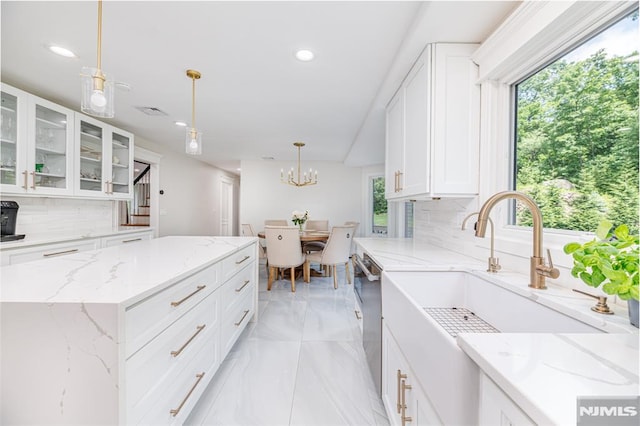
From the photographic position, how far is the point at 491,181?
1.57 metres

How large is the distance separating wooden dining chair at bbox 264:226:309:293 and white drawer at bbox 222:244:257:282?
1023mm

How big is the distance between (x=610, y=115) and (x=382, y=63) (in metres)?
1.50

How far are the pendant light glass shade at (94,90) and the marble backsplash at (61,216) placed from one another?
205 centimetres

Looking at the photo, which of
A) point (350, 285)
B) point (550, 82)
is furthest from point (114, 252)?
point (350, 285)

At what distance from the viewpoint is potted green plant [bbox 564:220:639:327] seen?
61 centimetres

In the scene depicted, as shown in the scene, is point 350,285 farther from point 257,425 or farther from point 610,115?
point 610,115

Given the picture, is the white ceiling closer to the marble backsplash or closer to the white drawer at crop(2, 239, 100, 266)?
the marble backsplash

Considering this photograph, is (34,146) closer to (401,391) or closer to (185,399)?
(185,399)

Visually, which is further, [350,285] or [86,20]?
[350,285]

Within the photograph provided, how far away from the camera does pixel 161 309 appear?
3.49ft

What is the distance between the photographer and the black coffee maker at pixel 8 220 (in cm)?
222

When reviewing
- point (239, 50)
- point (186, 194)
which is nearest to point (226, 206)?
point (186, 194)

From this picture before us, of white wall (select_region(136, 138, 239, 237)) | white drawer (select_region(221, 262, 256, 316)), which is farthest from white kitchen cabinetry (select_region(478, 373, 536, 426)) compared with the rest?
white wall (select_region(136, 138, 239, 237))

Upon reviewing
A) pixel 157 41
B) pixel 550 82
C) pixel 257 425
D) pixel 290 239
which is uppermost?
pixel 157 41
